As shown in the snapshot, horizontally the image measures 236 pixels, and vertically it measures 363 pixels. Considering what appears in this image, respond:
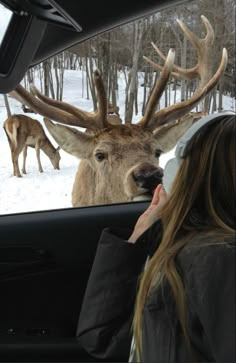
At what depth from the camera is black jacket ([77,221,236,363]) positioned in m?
1.03

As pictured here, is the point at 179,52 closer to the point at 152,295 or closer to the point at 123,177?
the point at 123,177

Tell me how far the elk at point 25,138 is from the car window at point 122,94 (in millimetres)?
1341

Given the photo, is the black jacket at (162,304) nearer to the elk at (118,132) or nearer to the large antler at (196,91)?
the elk at (118,132)

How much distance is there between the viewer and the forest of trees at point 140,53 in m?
2.33

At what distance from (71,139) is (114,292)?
6.92 feet

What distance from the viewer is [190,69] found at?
356 cm

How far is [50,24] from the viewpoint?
187 centimetres

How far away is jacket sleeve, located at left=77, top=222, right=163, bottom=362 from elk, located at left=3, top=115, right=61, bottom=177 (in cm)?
375

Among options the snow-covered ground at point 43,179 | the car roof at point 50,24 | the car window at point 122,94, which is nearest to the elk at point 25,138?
the snow-covered ground at point 43,179

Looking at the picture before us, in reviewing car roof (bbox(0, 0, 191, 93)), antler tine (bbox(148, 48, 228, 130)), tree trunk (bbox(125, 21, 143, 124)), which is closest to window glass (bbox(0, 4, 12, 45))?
car roof (bbox(0, 0, 191, 93))

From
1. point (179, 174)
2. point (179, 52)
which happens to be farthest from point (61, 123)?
point (179, 174)

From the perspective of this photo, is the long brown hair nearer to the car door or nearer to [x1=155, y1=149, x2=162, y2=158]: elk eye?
the car door

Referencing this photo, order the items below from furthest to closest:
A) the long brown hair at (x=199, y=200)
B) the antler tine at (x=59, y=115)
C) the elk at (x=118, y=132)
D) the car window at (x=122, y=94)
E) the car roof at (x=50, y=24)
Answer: the antler tine at (x=59, y=115) → the elk at (x=118, y=132) → the car window at (x=122, y=94) → the car roof at (x=50, y=24) → the long brown hair at (x=199, y=200)

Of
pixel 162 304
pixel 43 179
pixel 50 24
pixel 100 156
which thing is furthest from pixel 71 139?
pixel 43 179
